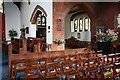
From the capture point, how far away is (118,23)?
1120 centimetres

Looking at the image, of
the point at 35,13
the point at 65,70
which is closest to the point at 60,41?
the point at 35,13

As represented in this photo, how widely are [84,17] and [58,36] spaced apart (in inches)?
279

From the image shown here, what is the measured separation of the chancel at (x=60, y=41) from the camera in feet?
13.4

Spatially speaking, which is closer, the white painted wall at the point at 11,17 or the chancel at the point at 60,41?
the chancel at the point at 60,41

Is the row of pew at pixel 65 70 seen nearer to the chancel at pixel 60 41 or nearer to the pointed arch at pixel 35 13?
the chancel at pixel 60 41

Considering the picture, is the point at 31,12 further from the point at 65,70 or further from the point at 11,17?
the point at 65,70

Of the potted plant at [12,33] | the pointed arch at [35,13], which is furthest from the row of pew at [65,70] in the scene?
the potted plant at [12,33]

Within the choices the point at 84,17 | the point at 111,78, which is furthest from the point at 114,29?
the point at 111,78

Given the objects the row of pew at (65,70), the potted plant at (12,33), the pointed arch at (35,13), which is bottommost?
the row of pew at (65,70)

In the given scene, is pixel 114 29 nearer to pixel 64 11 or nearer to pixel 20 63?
pixel 64 11

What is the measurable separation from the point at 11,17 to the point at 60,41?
28.9ft

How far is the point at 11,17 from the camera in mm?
17031

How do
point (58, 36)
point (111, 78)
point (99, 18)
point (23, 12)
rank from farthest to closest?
point (23, 12) < point (99, 18) < point (58, 36) < point (111, 78)

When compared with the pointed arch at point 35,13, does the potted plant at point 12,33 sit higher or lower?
lower
